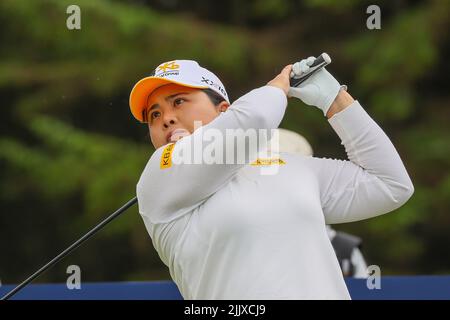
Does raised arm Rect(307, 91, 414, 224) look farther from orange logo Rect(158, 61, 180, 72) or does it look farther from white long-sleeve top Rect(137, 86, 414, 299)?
orange logo Rect(158, 61, 180, 72)

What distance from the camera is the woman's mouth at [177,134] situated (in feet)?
8.52

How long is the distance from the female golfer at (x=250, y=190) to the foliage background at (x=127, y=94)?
559cm

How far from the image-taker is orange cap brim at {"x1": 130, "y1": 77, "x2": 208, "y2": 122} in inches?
105

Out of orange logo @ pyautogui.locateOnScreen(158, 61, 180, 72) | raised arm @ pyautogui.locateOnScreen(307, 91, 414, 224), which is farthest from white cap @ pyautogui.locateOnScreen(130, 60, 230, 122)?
raised arm @ pyautogui.locateOnScreen(307, 91, 414, 224)

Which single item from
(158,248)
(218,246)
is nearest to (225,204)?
(218,246)

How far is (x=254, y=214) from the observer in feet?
7.71

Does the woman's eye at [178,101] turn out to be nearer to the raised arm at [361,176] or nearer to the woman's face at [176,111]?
the woman's face at [176,111]

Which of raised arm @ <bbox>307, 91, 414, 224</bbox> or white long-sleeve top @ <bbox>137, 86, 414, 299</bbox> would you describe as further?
raised arm @ <bbox>307, 91, 414, 224</bbox>

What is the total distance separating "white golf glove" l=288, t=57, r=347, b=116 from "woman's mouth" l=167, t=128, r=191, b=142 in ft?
0.93

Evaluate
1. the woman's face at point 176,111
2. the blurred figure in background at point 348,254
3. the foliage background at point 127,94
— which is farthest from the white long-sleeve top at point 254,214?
the foliage background at point 127,94

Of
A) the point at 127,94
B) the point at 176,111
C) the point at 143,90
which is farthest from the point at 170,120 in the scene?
the point at 127,94

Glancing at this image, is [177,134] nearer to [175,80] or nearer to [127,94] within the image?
[175,80]

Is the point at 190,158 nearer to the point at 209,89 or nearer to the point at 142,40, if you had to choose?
the point at 209,89

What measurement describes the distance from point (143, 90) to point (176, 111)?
0.13m
